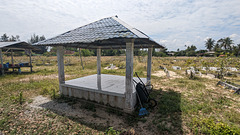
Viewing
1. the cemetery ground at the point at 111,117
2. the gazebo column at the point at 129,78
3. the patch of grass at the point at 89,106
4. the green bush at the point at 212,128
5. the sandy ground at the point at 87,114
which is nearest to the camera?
the green bush at the point at 212,128

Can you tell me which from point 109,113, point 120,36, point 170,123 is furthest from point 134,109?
point 120,36

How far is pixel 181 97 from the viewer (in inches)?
225

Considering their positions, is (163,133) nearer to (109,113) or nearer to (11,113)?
(109,113)

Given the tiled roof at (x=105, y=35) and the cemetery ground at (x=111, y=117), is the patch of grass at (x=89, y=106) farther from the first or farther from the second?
the tiled roof at (x=105, y=35)

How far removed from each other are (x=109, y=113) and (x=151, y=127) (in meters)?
1.57

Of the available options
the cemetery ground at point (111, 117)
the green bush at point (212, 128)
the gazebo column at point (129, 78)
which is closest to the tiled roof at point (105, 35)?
the gazebo column at point (129, 78)

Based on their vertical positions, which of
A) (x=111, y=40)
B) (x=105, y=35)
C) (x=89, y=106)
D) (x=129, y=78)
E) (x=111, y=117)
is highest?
(x=105, y=35)

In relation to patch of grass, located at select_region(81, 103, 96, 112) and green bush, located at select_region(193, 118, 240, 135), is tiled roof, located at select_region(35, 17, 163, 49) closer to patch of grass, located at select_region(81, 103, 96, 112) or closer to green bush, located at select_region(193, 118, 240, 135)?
patch of grass, located at select_region(81, 103, 96, 112)

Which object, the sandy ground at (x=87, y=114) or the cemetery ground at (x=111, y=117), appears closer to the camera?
the cemetery ground at (x=111, y=117)

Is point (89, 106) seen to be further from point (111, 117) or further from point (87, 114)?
point (111, 117)

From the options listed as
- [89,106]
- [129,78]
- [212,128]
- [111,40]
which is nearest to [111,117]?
[89,106]

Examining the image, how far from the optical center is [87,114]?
418 cm

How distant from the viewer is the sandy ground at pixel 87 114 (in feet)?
11.4

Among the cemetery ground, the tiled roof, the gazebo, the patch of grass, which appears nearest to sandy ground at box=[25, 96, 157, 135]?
the cemetery ground
